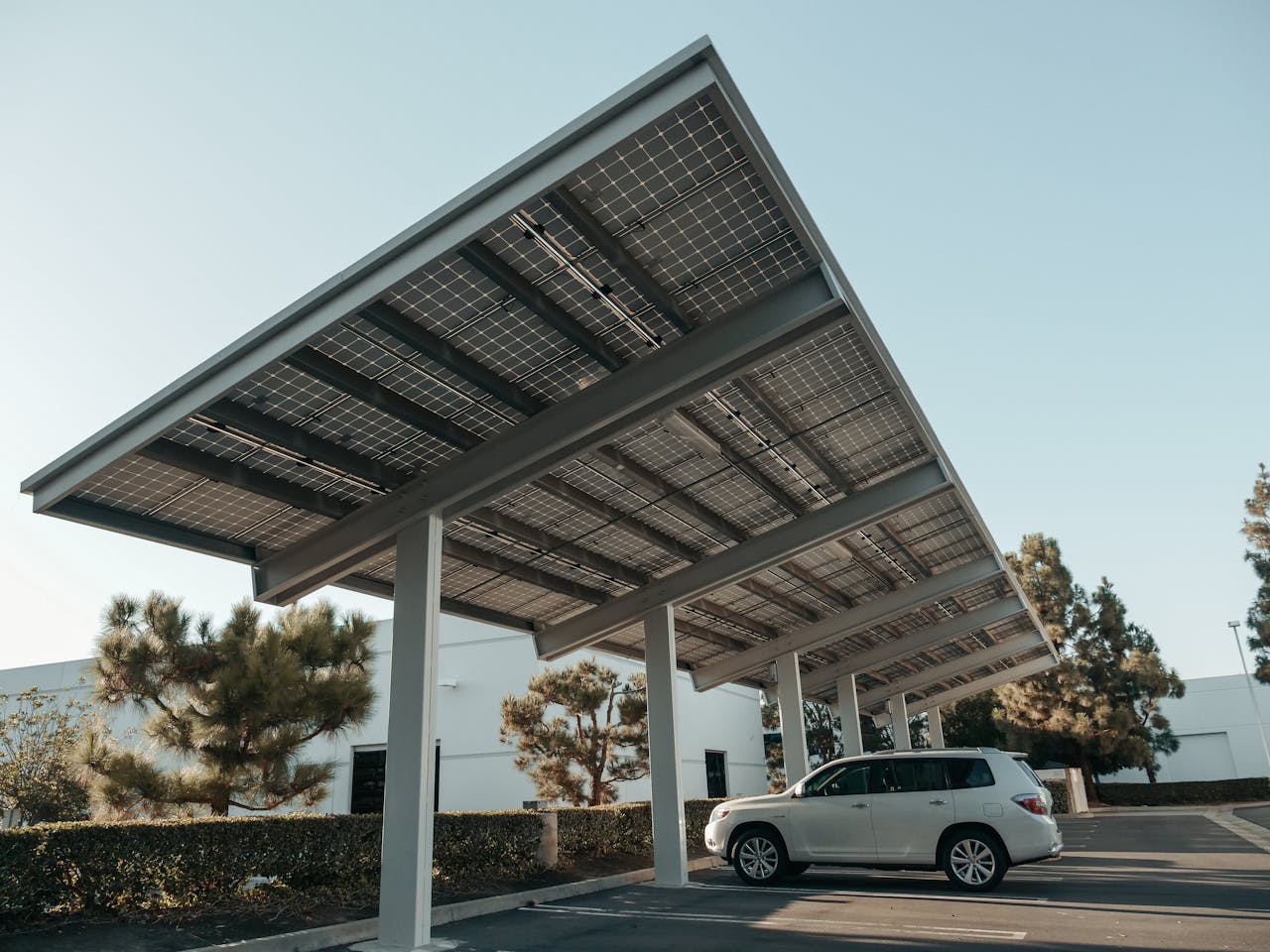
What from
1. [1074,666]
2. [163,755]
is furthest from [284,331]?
[1074,666]

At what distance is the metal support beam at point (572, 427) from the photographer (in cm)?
913

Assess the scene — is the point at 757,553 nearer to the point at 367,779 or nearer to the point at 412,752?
the point at 412,752

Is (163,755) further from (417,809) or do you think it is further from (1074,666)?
(1074,666)

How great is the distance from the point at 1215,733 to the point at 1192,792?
415 inches

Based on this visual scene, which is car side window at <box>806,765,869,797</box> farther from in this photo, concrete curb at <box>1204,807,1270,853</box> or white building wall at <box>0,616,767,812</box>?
white building wall at <box>0,616,767,812</box>

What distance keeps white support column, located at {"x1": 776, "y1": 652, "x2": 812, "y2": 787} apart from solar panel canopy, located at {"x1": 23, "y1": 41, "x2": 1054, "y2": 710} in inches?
231

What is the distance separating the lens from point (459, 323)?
8438 mm

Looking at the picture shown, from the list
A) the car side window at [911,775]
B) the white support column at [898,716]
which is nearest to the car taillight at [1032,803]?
the car side window at [911,775]

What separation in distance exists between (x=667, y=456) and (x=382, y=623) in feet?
78.3

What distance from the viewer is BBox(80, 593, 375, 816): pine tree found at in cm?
1261

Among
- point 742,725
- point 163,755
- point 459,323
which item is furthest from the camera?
point 742,725

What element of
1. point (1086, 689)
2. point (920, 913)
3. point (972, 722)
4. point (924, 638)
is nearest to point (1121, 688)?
point (1086, 689)

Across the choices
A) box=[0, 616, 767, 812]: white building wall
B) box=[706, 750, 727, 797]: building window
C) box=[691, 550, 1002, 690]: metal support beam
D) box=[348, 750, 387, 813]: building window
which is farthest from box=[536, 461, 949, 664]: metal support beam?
box=[706, 750, 727, 797]: building window

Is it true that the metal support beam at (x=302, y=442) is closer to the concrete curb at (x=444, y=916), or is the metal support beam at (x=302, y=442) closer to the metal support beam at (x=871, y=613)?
the concrete curb at (x=444, y=916)
